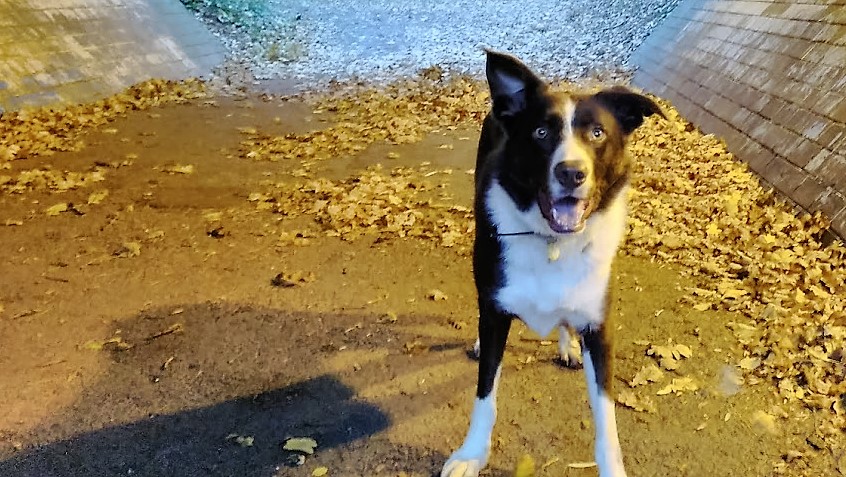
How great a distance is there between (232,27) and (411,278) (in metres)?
13.1

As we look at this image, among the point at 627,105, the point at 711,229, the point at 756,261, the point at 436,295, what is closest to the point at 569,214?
the point at 627,105

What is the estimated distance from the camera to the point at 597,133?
98.0 inches

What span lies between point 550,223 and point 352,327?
1.83 metres

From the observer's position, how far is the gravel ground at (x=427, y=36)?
47.8 ft

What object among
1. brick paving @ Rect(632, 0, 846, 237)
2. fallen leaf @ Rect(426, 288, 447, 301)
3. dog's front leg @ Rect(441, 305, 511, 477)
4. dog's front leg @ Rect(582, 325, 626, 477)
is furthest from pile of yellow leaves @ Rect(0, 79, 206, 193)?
brick paving @ Rect(632, 0, 846, 237)

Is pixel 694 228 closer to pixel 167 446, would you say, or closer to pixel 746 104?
pixel 746 104

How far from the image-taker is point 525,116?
8.48ft

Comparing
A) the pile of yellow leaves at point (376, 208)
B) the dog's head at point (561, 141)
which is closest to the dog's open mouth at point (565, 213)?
the dog's head at point (561, 141)

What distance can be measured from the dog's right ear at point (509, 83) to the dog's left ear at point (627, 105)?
0.26 m

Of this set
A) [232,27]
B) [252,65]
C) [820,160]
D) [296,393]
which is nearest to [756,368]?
[296,393]

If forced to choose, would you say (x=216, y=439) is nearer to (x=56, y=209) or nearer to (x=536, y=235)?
(x=536, y=235)

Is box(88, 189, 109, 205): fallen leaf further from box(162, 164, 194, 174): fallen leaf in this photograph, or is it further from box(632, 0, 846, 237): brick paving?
box(632, 0, 846, 237): brick paving

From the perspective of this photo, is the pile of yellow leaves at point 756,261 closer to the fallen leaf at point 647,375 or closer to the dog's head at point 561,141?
the fallen leaf at point 647,375

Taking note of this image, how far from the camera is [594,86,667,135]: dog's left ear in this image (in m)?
2.60
